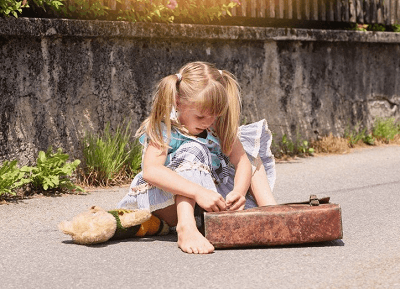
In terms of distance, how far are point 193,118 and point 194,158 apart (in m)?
0.19

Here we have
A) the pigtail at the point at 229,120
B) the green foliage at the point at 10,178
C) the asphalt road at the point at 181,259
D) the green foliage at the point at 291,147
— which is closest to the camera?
the asphalt road at the point at 181,259

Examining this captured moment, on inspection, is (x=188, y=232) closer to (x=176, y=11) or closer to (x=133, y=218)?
(x=133, y=218)

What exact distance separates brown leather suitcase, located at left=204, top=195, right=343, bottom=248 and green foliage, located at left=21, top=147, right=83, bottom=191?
1.56 m

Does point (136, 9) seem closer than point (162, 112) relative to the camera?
No

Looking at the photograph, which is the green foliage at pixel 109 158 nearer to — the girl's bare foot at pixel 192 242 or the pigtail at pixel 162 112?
the pigtail at pixel 162 112

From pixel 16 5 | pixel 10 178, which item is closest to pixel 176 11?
pixel 16 5

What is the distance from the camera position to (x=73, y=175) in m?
4.47

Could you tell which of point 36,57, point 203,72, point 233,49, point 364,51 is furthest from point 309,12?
point 203,72

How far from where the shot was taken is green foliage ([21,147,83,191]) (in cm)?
414

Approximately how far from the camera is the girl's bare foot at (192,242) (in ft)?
9.20

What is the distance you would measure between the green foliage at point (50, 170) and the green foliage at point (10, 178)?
0.08 meters

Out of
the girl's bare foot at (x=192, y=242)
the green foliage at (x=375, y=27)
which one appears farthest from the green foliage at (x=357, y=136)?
the girl's bare foot at (x=192, y=242)

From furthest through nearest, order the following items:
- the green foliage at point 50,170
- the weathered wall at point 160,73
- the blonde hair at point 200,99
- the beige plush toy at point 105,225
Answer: the weathered wall at point 160,73 < the green foliage at point 50,170 < the blonde hair at point 200,99 < the beige plush toy at point 105,225

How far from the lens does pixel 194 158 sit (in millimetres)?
3076
